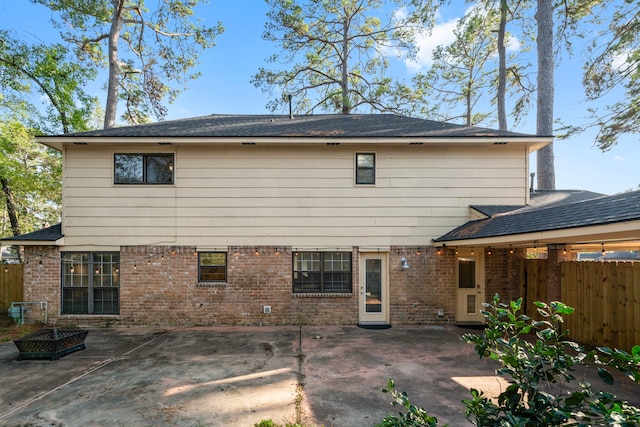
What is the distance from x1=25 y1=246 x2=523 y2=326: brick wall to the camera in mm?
7531

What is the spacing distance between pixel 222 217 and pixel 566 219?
291 inches

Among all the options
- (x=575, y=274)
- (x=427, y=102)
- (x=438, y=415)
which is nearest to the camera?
(x=438, y=415)

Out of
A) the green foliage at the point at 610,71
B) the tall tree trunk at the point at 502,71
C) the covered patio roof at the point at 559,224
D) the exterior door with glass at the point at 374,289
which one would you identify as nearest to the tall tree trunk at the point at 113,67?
the exterior door with glass at the point at 374,289

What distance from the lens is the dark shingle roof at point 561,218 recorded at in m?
4.09

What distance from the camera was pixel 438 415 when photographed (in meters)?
3.64

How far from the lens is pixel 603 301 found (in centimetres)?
579

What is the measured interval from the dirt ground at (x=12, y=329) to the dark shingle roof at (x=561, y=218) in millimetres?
10399

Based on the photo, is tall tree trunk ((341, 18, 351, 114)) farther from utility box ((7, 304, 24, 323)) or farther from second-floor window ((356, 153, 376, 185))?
utility box ((7, 304, 24, 323))

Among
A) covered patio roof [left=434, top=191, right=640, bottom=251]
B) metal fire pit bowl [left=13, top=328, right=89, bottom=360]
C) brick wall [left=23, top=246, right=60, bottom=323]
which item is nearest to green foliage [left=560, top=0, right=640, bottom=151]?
covered patio roof [left=434, top=191, right=640, bottom=251]

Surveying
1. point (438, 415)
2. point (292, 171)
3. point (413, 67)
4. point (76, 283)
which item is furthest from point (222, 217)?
point (413, 67)

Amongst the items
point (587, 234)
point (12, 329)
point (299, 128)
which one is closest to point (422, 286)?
point (587, 234)

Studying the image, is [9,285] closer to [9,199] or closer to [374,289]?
[9,199]

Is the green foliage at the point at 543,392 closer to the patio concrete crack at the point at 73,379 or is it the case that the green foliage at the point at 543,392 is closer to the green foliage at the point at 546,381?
the green foliage at the point at 546,381

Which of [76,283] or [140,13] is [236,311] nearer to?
[76,283]
